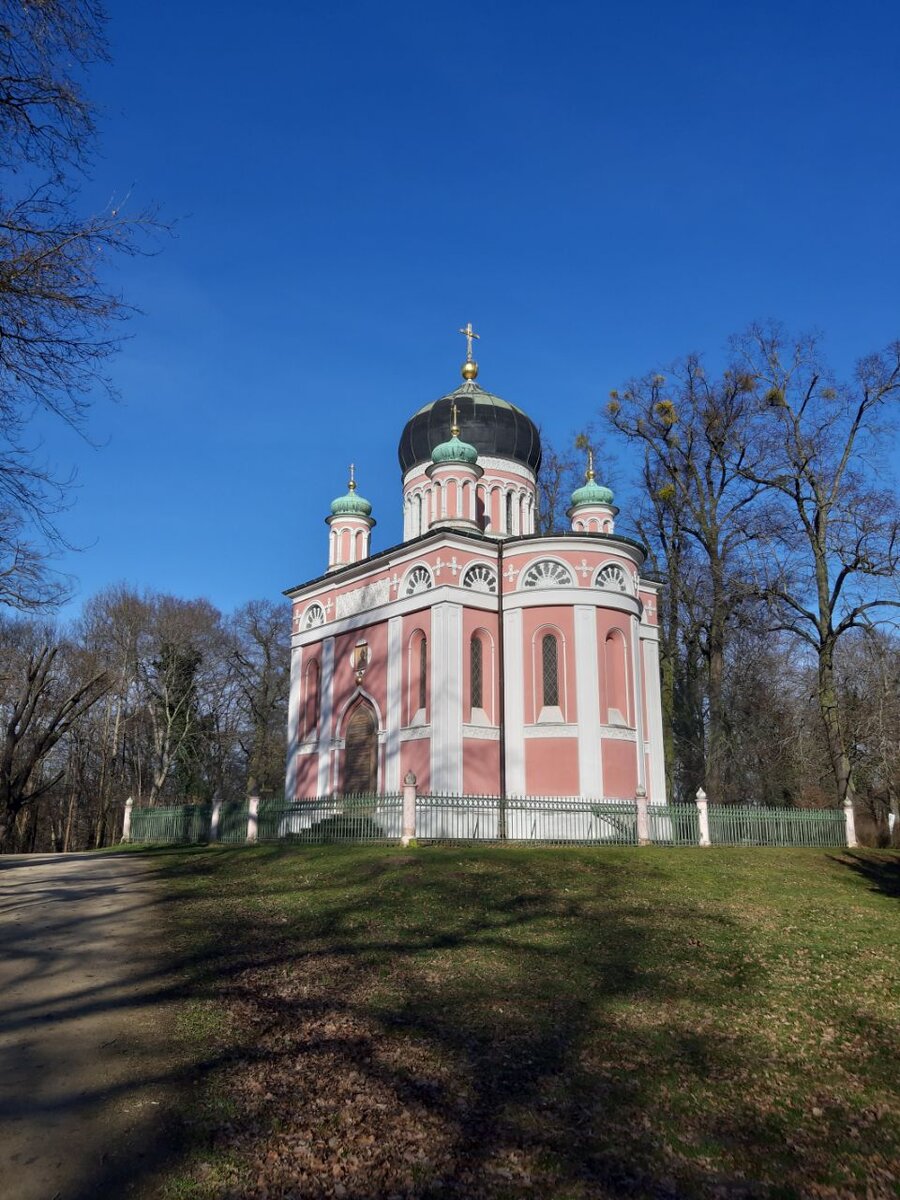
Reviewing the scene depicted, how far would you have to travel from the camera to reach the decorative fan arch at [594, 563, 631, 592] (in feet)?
76.6

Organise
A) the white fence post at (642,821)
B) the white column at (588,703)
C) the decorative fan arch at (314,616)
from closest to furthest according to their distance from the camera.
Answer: the white fence post at (642,821), the white column at (588,703), the decorative fan arch at (314,616)

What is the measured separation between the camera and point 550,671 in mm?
22875

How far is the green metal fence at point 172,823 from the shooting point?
24266 millimetres

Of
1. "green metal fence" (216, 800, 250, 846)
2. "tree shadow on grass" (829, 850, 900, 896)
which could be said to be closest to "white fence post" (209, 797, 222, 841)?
"green metal fence" (216, 800, 250, 846)

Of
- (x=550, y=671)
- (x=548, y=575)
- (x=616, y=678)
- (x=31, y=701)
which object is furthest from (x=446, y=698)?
(x=31, y=701)

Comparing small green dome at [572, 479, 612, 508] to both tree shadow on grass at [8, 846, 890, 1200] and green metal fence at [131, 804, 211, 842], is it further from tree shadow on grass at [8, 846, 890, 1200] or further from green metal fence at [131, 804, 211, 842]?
tree shadow on grass at [8, 846, 890, 1200]

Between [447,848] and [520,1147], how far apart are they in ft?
39.8

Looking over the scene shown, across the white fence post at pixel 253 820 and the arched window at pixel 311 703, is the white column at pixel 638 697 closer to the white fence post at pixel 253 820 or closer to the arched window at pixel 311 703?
the white fence post at pixel 253 820

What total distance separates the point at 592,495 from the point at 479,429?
4170mm

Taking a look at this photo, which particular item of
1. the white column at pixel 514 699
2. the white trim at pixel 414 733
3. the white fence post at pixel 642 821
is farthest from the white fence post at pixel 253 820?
the white fence post at pixel 642 821

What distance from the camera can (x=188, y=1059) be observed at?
648cm

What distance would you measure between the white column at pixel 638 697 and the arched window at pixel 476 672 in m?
3.90

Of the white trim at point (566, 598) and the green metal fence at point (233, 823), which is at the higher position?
the white trim at point (566, 598)

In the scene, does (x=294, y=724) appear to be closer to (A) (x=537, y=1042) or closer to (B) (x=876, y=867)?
(B) (x=876, y=867)
